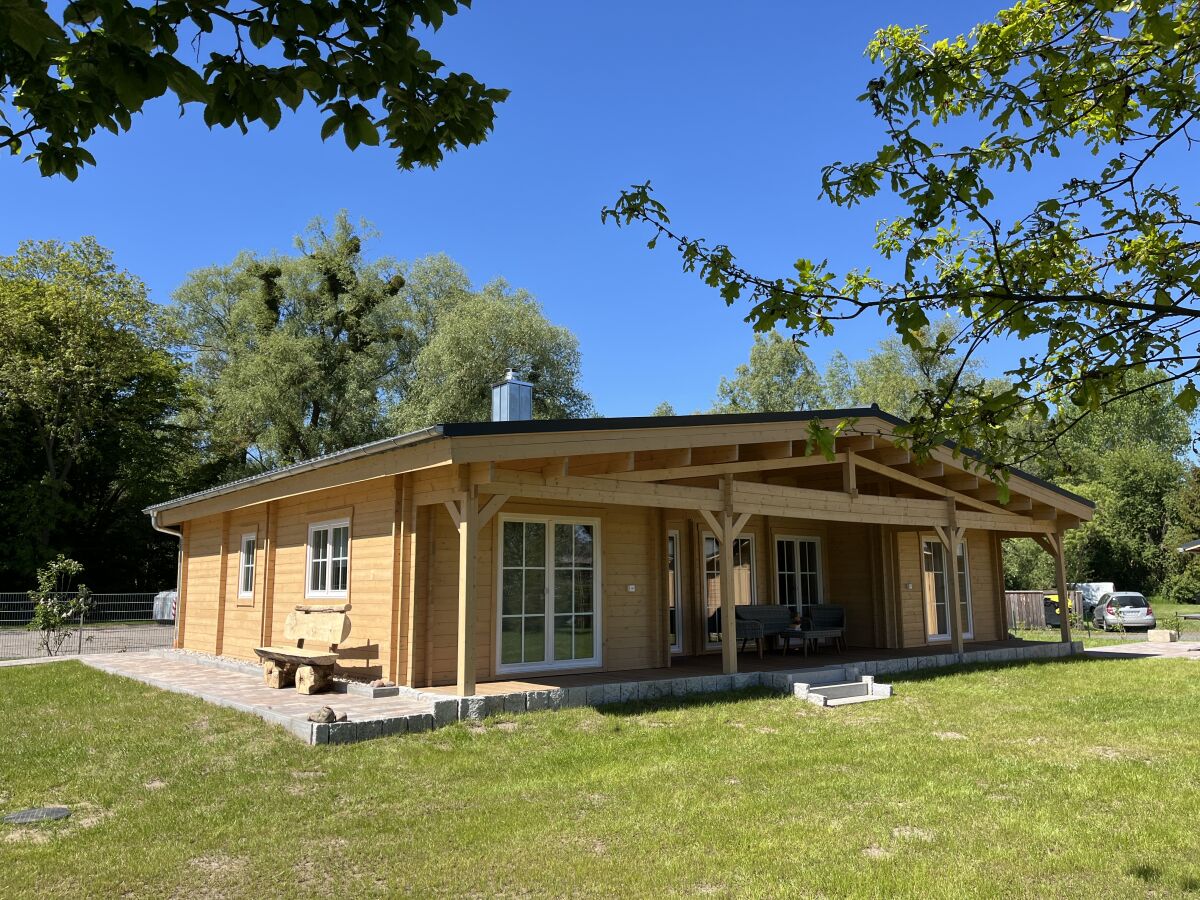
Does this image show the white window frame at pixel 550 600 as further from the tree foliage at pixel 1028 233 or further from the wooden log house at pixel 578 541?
the tree foliage at pixel 1028 233

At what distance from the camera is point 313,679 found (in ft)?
31.0

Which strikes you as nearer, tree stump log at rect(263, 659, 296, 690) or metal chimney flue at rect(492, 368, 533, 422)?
tree stump log at rect(263, 659, 296, 690)

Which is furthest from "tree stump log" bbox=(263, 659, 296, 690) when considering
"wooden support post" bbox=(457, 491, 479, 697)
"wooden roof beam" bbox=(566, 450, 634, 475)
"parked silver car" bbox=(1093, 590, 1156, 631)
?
"parked silver car" bbox=(1093, 590, 1156, 631)

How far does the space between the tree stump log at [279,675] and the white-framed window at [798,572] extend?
791cm

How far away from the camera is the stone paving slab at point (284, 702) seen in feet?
24.2

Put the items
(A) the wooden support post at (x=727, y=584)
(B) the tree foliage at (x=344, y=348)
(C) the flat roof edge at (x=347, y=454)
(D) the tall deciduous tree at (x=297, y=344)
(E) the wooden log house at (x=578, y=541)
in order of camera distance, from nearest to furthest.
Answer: (C) the flat roof edge at (x=347, y=454), (E) the wooden log house at (x=578, y=541), (A) the wooden support post at (x=727, y=584), (B) the tree foliage at (x=344, y=348), (D) the tall deciduous tree at (x=297, y=344)

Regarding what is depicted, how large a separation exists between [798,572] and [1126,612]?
1617cm

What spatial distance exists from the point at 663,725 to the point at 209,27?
7.31 metres

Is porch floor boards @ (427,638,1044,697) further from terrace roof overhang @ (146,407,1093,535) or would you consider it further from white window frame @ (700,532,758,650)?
terrace roof overhang @ (146,407,1093,535)

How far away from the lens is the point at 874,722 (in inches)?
340

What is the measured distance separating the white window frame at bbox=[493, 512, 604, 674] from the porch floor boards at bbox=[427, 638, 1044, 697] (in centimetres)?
19

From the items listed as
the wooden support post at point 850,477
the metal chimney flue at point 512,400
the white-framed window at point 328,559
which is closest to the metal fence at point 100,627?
Answer: the white-framed window at point 328,559

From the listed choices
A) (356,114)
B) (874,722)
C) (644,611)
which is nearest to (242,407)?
(644,611)

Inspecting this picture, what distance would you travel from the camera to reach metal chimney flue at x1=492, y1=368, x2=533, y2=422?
11227mm
